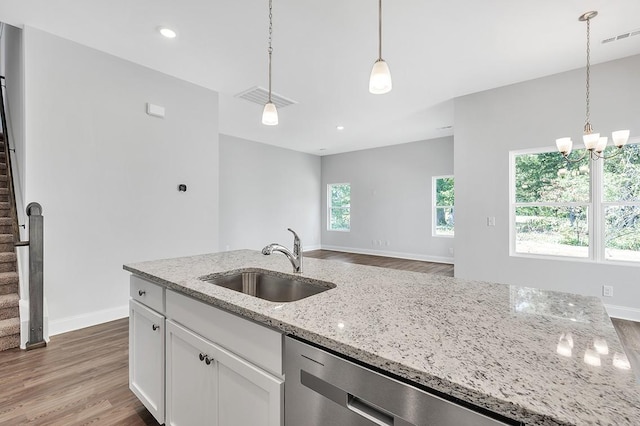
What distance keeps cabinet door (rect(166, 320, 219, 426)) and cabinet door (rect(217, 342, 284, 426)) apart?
0.21ft

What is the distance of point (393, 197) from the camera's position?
7484mm

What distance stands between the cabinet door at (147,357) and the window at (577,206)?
4219mm

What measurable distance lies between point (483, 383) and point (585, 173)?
425cm

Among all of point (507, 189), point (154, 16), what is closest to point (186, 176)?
point (154, 16)

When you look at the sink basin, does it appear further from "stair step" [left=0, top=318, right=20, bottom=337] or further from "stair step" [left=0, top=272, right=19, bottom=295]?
"stair step" [left=0, top=272, right=19, bottom=295]

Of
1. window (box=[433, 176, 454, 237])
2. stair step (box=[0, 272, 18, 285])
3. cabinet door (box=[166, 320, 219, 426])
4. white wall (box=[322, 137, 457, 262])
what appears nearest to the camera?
cabinet door (box=[166, 320, 219, 426])

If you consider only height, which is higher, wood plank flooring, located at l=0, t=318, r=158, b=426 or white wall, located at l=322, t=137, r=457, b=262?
white wall, located at l=322, t=137, r=457, b=262

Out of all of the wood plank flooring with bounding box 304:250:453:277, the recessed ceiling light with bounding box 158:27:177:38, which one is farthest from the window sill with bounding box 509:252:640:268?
the recessed ceiling light with bounding box 158:27:177:38

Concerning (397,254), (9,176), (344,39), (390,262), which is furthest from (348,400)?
(397,254)

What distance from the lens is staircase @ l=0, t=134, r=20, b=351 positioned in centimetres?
255

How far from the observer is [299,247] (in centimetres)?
170

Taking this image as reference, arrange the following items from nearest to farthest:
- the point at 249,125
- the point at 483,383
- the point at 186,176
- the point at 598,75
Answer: the point at 483,383
the point at 598,75
the point at 186,176
the point at 249,125

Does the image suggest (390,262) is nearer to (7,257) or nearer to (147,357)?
(147,357)

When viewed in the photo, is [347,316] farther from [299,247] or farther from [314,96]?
[314,96]
